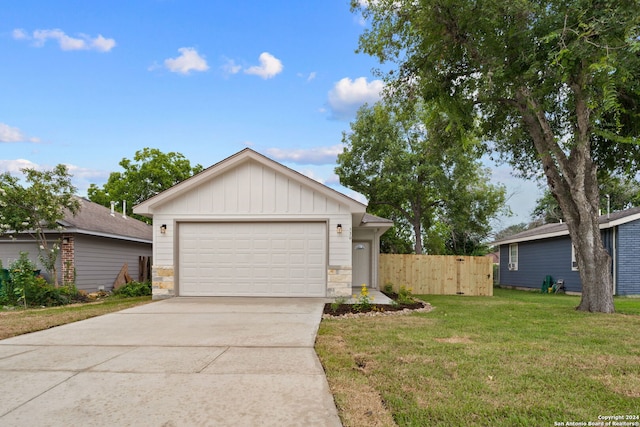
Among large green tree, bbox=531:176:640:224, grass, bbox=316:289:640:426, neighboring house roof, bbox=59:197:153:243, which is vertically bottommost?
grass, bbox=316:289:640:426

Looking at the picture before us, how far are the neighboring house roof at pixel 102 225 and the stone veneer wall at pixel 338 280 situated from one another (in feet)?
27.1

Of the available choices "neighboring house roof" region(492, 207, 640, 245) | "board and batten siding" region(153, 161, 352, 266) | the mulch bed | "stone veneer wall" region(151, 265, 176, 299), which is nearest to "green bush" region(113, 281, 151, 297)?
"stone veneer wall" region(151, 265, 176, 299)

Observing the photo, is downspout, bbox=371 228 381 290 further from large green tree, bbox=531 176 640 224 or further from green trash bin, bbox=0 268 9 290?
large green tree, bbox=531 176 640 224

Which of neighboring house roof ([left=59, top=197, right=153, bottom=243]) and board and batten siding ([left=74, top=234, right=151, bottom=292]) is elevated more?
neighboring house roof ([left=59, top=197, right=153, bottom=243])

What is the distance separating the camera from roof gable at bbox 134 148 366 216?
36.7 feet

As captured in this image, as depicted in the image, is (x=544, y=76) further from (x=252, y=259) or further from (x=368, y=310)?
(x=252, y=259)

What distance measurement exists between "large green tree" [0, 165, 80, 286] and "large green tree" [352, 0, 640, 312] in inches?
394

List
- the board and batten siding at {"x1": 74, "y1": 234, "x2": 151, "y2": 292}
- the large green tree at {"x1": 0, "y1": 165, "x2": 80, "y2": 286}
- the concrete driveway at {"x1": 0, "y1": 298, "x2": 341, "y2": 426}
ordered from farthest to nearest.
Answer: the board and batten siding at {"x1": 74, "y1": 234, "x2": 151, "y2": 292}, the large green tree at {"x1": 0, "y1": 165, "x2": 80, "y2": 286}, the concrete driveway at {"x1": 0, "y1": 298, "x2": 341, "y2": 426}

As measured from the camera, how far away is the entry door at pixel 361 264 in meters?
15.7

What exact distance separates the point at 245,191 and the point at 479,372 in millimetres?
8238

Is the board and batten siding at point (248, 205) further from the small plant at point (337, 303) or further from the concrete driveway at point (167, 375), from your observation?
the concrete driveway at point (167, 375)

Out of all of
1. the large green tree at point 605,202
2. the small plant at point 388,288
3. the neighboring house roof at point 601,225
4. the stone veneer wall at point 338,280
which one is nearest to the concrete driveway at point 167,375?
the stone veneer wall at point 338,280

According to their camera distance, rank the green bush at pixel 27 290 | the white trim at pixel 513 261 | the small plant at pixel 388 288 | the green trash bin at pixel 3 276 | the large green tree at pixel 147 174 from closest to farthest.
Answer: the green bush at pixel 27 290 < the green trash bin at pixel 3 276 < the small plant at pixel 388 288 < the white trim at pixel 513 261 < the large green tree at pixel 147 174

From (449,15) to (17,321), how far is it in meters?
→ 10.6
